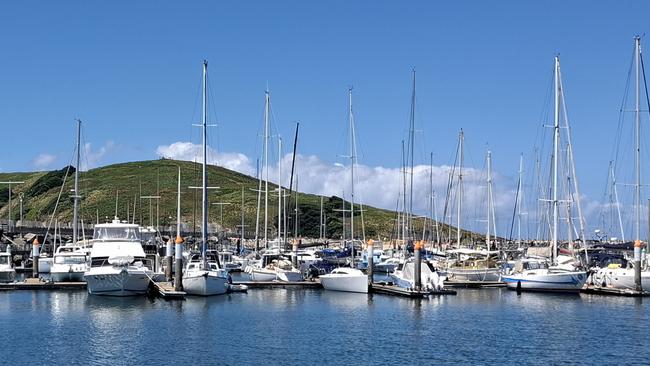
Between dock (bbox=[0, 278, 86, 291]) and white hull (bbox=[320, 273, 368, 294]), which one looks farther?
dock (bbox=[0, 278, 86, 291])

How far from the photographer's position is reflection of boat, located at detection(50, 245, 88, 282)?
76.6 metres

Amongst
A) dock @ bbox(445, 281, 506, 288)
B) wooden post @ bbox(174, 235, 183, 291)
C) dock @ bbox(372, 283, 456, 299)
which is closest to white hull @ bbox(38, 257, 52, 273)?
wooden post @ bbox(174, 235, 183, 291)

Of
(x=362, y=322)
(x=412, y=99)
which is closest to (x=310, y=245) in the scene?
(x=412, y=99)

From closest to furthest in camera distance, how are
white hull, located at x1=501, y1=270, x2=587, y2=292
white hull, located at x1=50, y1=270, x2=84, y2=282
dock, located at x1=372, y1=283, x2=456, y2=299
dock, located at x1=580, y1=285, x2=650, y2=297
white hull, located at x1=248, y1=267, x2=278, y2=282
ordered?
dock, located at x1=372, y1=283, x2=456, y2=299, dock, located at x1=580, y1=285, x2=650, y2=297, white hull, located at x1=501, y1=270, x2=587, y2=292, white hull, located at x1=50, y1=270, x2=84, y2=282, white hull, located at x1=248, y1=267, x2=278, y2=282

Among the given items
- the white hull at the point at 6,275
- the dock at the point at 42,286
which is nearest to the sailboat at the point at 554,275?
the dock at the point at 42,286

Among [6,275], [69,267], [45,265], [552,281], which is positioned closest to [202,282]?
[69,267]

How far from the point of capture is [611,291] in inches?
2817

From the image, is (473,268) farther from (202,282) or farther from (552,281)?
(202,282)

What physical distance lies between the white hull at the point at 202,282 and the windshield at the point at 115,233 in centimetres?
891

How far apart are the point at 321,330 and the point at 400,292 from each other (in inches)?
716

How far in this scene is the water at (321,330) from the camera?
139 feet

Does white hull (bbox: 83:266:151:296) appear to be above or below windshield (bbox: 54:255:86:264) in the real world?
below

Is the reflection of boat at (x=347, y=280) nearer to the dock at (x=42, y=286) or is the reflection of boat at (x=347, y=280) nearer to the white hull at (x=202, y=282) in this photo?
the white hull at (x=202, y=282)

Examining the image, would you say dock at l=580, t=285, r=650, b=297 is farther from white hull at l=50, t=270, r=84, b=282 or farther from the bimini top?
white hull at l=50, t=270, r=84, b=282
